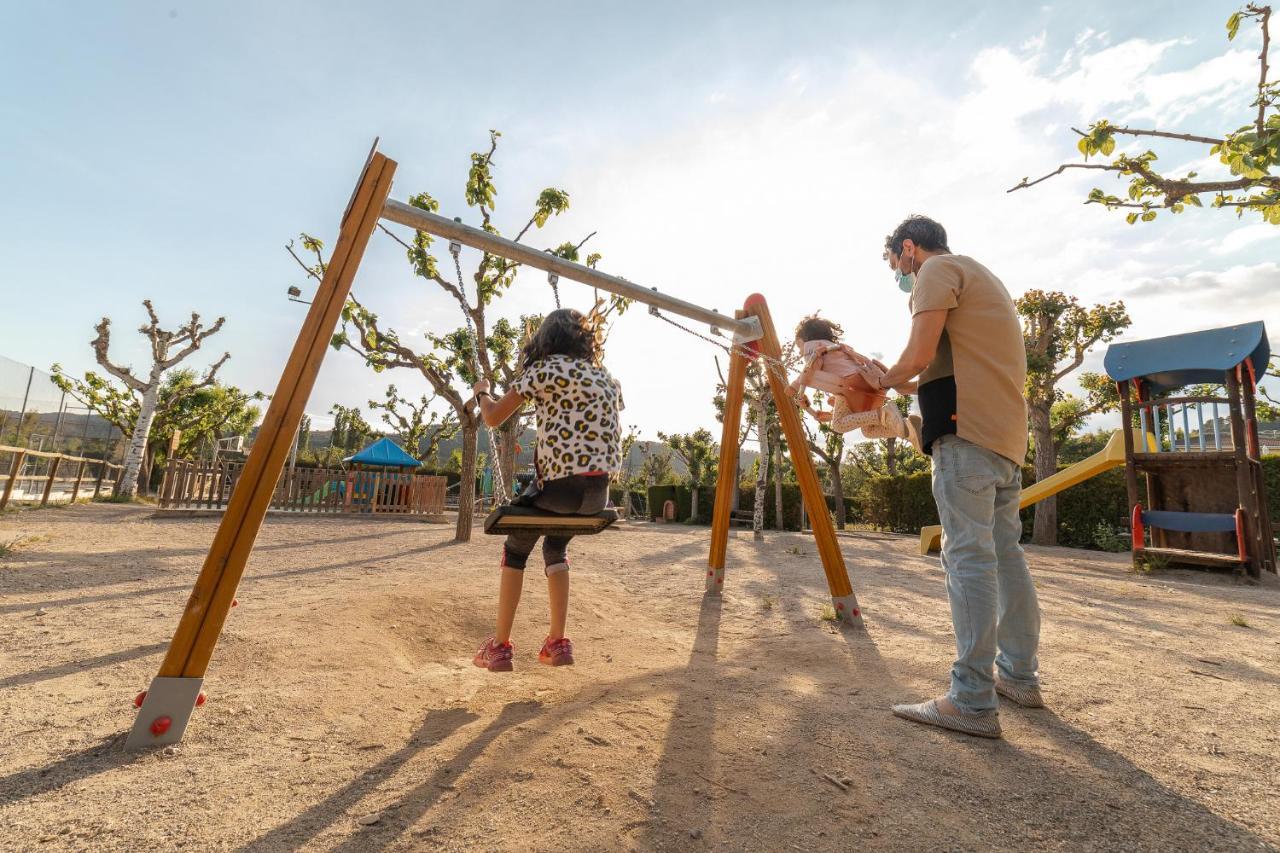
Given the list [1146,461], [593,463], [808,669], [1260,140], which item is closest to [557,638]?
[593,463]

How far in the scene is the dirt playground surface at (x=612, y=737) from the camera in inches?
55.7

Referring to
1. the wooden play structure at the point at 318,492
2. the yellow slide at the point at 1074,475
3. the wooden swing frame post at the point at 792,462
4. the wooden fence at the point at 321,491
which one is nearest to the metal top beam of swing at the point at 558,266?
the wooden swing frame post at the point at 792,462

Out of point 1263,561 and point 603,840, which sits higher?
point 1263,561

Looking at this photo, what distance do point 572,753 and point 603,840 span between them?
0.45 m

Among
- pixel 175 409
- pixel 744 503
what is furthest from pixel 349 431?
pixel 744 503

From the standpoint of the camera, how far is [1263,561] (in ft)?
24.7

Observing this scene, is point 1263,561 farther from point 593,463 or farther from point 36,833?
point 36,833

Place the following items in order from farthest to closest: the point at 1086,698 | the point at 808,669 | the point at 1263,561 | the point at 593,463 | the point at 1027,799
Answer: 1. the point at 1263,561
2. the point at 808,669
3. the point at 593,463
4. the point at 1086,698
5. the point at 1027,799

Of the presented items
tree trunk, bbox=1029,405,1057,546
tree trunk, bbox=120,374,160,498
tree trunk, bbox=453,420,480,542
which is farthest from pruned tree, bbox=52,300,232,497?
tree trunk, bbox=1029,405,1057,546

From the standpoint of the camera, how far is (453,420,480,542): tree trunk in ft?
32.5

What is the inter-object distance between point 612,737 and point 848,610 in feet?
8.28

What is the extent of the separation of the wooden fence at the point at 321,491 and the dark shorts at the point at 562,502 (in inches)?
502

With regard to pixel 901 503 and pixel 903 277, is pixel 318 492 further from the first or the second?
pixel 901 503

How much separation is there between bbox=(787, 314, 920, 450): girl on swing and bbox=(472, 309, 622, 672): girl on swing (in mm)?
1086
